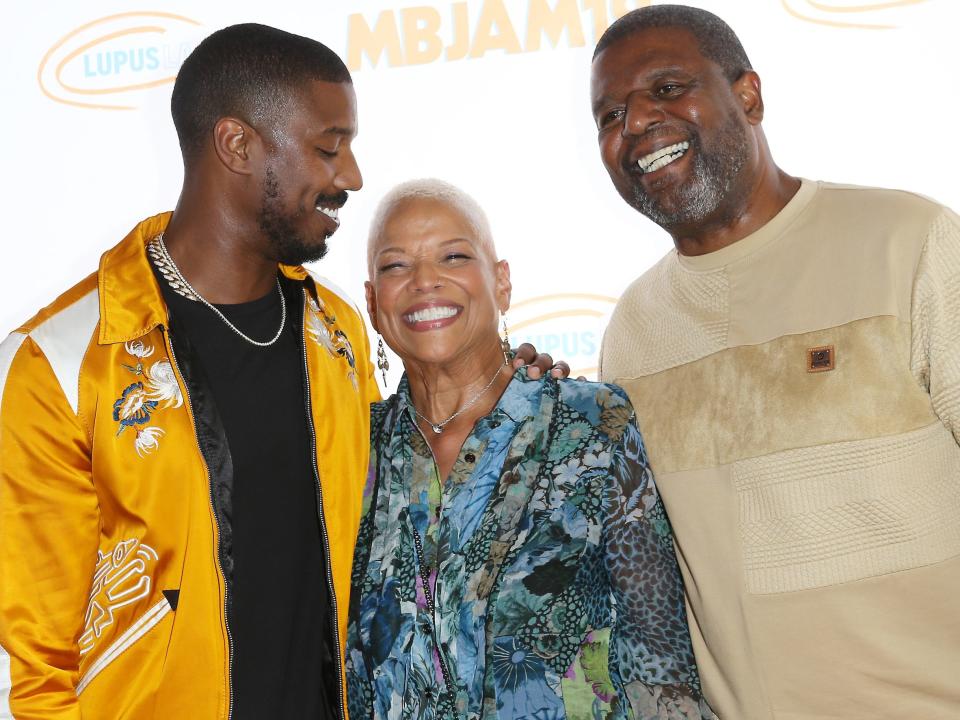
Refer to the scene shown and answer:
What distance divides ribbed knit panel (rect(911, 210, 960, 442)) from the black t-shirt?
3.63ft

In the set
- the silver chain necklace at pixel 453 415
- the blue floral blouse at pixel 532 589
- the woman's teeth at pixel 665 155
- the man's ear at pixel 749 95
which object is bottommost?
the blue floral blouse at pixel 532 589

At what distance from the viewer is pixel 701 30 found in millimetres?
1970

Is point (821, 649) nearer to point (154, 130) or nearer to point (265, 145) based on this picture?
point (265, 145)

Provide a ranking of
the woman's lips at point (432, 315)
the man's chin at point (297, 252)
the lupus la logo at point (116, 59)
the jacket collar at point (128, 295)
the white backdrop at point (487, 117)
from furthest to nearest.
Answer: the lupus la logo at point (116, 59) < the white backdrop at point (487, 117) < the man's chin at point (297, 252) < the woman's lips at point (432, 315) < the jacket collar at point (128, 295)

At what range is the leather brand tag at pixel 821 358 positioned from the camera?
1.70 m

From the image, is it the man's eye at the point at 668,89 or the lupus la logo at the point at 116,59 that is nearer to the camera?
the man's eye at the point at 668,89

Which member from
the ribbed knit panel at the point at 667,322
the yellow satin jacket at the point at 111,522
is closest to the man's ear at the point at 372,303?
the yellow satin jacket at the point at 111,522

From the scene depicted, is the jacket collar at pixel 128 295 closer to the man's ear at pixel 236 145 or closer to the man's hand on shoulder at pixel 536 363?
the man's ear at pixel 236 145

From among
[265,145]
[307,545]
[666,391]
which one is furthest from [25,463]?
Answer: [666,391]

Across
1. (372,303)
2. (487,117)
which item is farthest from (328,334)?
(487,117)

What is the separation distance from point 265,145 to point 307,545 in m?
0.77

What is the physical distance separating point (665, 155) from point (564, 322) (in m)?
1.29

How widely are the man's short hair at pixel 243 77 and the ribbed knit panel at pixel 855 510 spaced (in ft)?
3.77

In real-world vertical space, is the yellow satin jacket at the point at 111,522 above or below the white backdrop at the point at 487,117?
below
